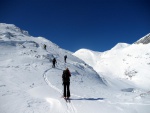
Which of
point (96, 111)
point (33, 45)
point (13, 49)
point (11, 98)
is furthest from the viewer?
point (33, 45)

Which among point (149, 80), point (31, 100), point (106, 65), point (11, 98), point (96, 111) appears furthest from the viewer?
point (106, 65)

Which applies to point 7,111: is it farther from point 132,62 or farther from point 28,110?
point 132,62

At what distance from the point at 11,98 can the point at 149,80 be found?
135 m

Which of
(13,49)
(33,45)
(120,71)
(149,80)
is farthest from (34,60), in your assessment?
(120,71)

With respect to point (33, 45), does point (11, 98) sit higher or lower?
lower

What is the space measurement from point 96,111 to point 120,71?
17223 cm

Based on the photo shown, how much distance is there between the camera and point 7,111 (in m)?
9.77

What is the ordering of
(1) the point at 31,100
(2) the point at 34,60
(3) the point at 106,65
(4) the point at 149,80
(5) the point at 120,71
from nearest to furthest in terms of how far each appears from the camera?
(1) the point at 31,100 → (2) the point at 34,60 → (4) the point at 149,80 → (5) the point at 120,71 → (3) the point at 106,65

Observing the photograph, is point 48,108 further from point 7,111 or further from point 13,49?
point 13,49

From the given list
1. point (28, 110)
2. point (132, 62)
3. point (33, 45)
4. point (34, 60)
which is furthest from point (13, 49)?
point (132, 62)

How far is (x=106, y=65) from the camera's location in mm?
192125

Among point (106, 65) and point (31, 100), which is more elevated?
point (106, 65)

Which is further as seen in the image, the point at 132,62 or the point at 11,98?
the point at 132,62

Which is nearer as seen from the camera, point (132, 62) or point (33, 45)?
point (33, 45)
